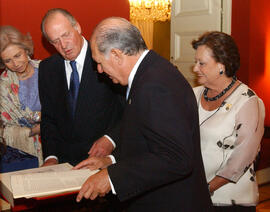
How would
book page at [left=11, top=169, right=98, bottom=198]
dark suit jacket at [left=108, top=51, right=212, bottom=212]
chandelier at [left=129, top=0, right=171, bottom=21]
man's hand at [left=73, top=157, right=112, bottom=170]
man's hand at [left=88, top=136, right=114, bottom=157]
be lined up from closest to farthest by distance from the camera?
dark suit jacket at [left=108, top=51, right=212, bottom=212] → book page at [left=11, top=169, right=98, bottom=198] → man's hand at [left=73, top=157, right=112, bottom=170] → man's hand at [left=88, top=136, right=114, bottom=157] → chandelier at [left=129, top=0, right=171, bottom=21]

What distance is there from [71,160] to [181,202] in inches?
45.0

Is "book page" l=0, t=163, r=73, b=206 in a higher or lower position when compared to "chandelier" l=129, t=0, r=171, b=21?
lower

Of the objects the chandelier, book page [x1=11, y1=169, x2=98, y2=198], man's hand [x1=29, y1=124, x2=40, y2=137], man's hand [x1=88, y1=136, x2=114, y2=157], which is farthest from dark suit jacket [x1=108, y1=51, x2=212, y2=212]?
the chandelier

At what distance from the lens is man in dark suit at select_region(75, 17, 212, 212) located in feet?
4.44

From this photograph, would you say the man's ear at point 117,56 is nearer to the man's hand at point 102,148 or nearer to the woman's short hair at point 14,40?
the man's hand at point 102,148

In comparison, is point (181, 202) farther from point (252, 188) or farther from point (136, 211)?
point (252, 188)

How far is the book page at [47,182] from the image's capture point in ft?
4.81

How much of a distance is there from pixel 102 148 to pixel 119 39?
913 mm

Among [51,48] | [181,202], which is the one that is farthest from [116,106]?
[51,48]

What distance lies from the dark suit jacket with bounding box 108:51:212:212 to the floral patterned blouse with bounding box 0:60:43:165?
1.54 metres

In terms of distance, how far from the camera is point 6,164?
2.37 m

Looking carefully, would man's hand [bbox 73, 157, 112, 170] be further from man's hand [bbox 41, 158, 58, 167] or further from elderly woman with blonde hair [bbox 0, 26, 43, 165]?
elderly woman with blonde hair [bbox 0, 26, 43, 165]

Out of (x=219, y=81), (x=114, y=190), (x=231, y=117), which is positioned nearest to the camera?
(x=114, y=190)

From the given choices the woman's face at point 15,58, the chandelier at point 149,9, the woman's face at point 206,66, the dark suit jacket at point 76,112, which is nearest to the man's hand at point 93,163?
the dark suit jacket at point 76,112
